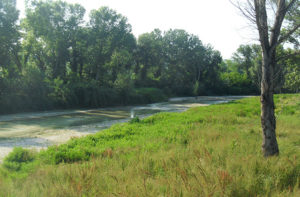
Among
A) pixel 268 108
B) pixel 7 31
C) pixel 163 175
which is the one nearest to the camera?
pixel 163 175

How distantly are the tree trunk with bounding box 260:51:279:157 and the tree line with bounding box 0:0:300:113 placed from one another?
1119 centimetres

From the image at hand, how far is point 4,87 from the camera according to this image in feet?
91.1

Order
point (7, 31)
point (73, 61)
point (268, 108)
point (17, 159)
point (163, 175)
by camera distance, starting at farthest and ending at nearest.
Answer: point (73, 61), point (7, 31), point (17, 159), point (268, 108), point (163, 175)

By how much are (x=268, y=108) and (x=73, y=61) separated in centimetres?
3921

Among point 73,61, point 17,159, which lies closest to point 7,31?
point 73,61

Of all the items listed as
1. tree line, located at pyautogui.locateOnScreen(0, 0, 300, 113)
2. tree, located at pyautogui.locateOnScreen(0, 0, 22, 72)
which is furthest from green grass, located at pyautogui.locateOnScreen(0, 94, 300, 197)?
tree, located at pyautogui.locateOnScreen(0, 0, 22, 72)

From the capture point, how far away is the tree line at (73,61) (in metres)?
28.8

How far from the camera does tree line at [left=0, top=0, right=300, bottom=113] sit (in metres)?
28.8

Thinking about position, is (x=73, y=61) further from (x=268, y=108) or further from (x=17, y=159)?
(x=268, y=108)

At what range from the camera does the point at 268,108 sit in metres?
5.63

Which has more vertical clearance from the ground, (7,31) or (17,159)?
(7,31)

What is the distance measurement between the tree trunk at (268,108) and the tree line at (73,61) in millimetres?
11188

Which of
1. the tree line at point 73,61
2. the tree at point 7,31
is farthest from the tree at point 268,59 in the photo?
the tree at point 7,31

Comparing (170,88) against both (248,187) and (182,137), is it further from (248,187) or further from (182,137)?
(248,187)
